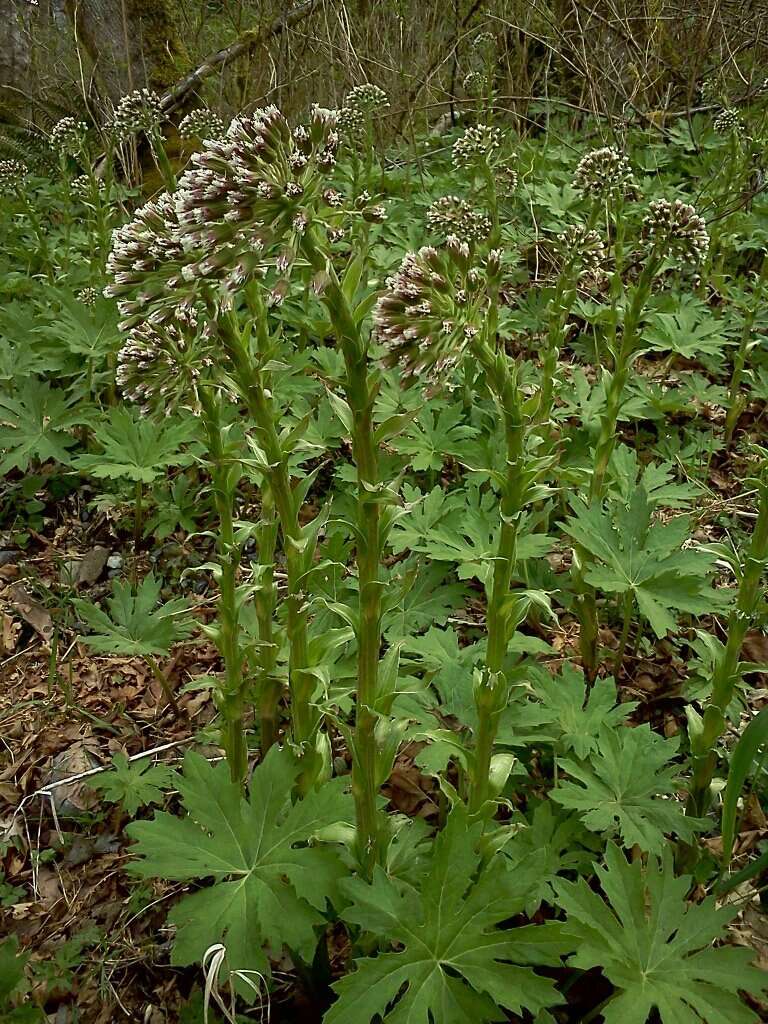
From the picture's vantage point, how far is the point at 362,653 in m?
1.74

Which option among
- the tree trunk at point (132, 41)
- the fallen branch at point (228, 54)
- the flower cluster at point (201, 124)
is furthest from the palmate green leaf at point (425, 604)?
the tree trunk at point (132, 41)

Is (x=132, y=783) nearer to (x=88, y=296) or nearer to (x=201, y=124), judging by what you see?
(x=88, y=296)

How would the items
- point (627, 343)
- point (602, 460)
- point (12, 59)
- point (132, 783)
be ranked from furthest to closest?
point (12, 59)
point (602, 460)
point (627, 343)
point (132, 783)

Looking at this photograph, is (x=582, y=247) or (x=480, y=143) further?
(x=480, y=143)

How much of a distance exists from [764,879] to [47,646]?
277 cm

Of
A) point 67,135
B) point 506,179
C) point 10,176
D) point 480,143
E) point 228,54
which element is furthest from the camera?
point 228,54

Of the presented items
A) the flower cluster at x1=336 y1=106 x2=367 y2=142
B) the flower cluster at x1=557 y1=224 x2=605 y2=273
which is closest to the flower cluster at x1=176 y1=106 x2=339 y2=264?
the flower cluster at x1=557 y1=224 x2=605 y2=273

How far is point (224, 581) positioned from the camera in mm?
2150

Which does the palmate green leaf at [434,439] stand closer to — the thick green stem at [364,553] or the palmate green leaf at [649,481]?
the palmate green leaf at [649,481]

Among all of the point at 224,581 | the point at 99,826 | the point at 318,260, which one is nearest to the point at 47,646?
the point at 99,826

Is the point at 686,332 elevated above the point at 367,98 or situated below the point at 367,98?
below

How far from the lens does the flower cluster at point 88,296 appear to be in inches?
166

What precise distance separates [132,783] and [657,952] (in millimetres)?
1604

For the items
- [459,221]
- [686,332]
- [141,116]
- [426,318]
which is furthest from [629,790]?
[141,116]
